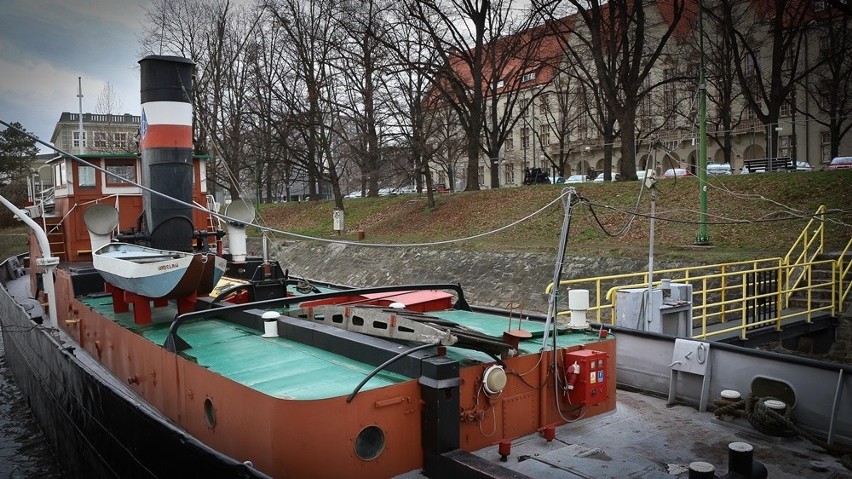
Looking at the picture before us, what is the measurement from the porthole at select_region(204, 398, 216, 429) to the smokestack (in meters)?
3.91

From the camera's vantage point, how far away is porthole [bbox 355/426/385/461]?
5.39m

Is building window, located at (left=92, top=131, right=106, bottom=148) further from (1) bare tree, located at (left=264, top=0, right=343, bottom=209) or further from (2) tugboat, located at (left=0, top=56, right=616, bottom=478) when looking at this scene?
(2) tugboat, located at (left=0, top=56, right=616, bottom=478)

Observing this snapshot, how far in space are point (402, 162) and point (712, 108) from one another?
23.0 m

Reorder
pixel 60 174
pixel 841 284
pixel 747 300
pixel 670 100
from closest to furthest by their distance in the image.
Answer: pixel 747 300 → pixel 60 174 → pixel 841 284 → pixel 670 100

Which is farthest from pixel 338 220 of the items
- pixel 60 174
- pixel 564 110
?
pixel 60 174

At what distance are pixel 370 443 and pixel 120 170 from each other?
10187 millimetres

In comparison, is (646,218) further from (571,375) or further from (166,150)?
(571,375)

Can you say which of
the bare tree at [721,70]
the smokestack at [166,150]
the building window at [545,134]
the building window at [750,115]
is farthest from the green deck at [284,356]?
the building window at [545,134]

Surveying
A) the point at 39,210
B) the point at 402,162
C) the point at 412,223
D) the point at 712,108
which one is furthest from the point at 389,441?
the point at 712,108

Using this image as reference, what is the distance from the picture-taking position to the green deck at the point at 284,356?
223 inches

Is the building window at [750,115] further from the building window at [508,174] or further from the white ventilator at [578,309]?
the white ventilator at [578,309]

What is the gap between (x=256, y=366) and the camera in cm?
641

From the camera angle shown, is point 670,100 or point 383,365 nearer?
point 383,365

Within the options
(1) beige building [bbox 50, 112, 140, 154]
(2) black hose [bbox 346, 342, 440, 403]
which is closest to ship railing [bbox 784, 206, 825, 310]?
(2) black hose [bbox 346, 342, 440, 403]
